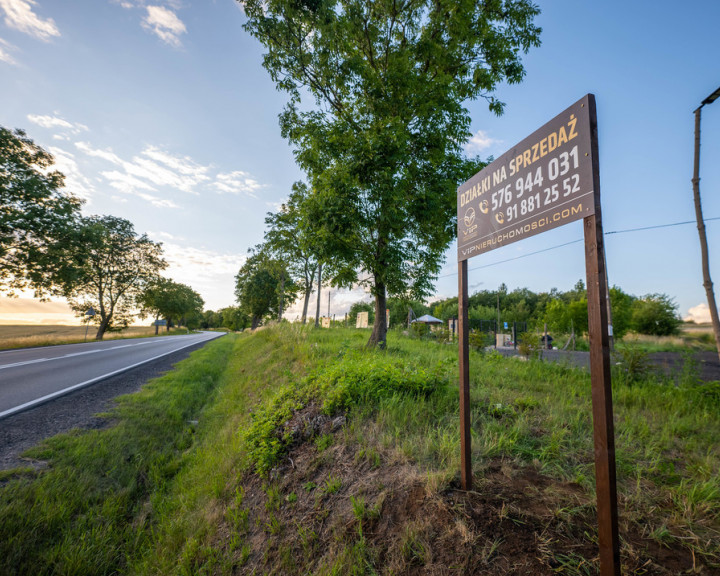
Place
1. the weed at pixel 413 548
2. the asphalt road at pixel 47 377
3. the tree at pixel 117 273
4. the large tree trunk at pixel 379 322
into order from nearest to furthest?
1. the weed at pixel 413 548
2. the asphalt road at pixel 47 377
3. the large tree trunk at pixel 379 322
4. the tree at pixel 117 273

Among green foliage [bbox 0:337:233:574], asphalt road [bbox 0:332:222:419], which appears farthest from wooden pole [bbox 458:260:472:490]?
asphalt road [bbox 0:332:222:419]

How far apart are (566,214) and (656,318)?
45.6m

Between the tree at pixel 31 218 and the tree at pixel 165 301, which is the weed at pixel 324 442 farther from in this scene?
the tree at pixel 165 301

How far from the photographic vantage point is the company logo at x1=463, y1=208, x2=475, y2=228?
→ 2.85m

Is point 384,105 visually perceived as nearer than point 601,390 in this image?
No

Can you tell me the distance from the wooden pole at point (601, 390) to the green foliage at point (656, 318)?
4385 centimetres

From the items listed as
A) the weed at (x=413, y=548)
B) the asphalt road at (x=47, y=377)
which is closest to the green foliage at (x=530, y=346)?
the weed at (x=413, y=548)

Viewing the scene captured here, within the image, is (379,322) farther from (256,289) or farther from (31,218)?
(256,289)

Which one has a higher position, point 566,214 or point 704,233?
point 704,233

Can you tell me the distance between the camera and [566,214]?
6.03ft

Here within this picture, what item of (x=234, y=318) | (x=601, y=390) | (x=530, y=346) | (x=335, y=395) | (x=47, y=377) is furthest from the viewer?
(x=234, y=318)

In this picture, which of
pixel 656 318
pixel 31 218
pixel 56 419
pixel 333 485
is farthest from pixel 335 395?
pixel 656 318

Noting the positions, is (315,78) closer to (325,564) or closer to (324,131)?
(324,131)

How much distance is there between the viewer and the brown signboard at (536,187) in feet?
5.82
